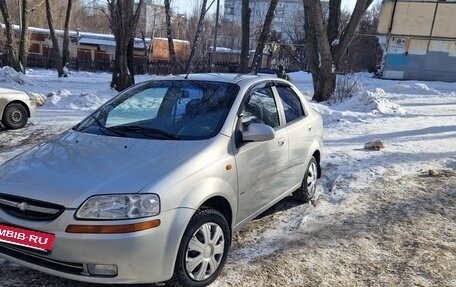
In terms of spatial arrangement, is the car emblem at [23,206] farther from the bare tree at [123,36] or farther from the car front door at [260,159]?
the bare tree at [123,36]

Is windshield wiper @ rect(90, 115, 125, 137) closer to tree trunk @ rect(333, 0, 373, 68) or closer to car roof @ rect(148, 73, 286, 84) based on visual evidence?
car roof @ rect(148, 73, 286, 84)

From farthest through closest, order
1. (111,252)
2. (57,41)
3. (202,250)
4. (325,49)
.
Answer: (57,41) < (325,49) < (202,250) < (111,252)

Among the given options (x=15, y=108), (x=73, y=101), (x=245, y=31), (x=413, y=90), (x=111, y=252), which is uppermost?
(x=245, y=31)

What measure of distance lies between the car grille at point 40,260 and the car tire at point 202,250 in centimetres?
65

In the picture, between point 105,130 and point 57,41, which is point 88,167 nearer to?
point 105,130

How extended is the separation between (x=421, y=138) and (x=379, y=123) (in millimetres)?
1743

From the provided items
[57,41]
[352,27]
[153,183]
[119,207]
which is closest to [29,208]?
[119,207]

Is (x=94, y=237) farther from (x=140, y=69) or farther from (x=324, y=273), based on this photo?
(x=140, y=69)

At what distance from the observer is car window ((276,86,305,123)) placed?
4625mm

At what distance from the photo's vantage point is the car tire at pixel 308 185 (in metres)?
5.05

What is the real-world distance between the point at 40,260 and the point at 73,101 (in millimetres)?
9853

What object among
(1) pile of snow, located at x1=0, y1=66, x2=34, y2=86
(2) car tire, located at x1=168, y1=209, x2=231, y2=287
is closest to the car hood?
(2) car tire, located at x1=168, y1=209, x2=231, y2=287

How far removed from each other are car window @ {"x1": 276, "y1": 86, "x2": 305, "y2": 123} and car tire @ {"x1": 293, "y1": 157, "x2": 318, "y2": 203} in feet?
2.10

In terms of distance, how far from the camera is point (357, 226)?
4.65 meters
